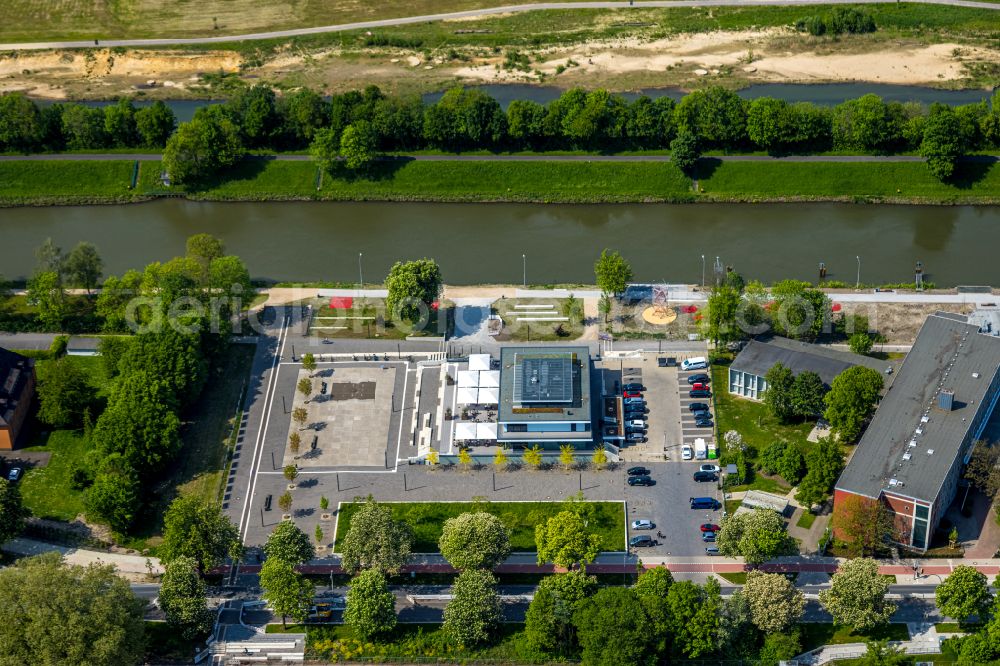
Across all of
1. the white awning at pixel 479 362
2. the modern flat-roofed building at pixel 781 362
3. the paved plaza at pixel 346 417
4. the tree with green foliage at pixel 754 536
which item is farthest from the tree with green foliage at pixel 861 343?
the paved plaza at pixel 346 417

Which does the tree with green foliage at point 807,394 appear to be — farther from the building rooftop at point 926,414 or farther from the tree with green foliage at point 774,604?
the tree with green foliage at point 774,604

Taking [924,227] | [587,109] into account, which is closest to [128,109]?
[587,109]

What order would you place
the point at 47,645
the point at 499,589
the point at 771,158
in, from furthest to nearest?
the point at 771,158, the point at 499,589, the point at 47,645

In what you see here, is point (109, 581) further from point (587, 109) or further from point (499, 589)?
point (587, 109)

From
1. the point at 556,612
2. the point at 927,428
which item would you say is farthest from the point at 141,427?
the point at 927,428

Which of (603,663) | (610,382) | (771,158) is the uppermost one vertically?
(771,158)
